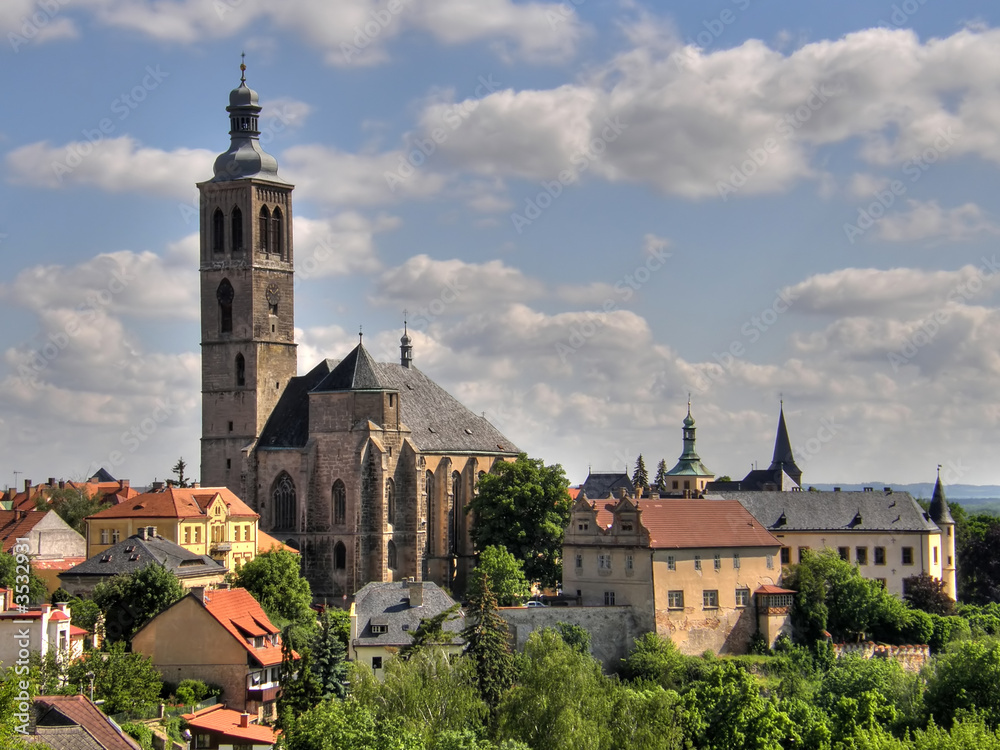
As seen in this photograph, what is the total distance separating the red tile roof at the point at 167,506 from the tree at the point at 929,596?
1348 inches

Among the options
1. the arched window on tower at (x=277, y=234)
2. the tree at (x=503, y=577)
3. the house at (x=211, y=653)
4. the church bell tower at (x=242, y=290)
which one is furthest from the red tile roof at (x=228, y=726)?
the arched window on tower at (x=277, y=234)

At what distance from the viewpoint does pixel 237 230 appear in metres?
92.9

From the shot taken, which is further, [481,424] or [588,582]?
[481,424]

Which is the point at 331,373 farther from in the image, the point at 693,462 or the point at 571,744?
the point at 693,462

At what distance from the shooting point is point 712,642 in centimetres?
6912

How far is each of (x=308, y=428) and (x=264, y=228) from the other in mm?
12995

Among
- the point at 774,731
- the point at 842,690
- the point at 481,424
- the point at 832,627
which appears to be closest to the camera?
the point at 774,731

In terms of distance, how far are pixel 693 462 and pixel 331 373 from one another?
68723 millimetres

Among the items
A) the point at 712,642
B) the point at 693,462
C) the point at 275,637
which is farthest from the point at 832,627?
the point at 693,462

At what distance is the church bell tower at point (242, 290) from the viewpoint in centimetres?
9125

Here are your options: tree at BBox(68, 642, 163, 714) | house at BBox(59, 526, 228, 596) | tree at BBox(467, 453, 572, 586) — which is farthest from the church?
tree at BBox(68, 642, 163, 714)

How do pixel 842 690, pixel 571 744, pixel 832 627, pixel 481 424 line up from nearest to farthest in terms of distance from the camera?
pixel 571 744, pixel 842 690, pixel 832 627, pixel 481 424

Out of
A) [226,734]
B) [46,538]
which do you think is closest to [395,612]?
[226,734]

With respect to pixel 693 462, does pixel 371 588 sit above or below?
below
